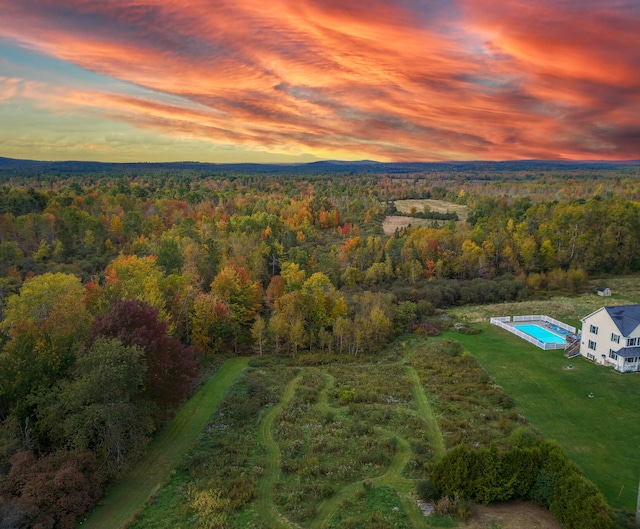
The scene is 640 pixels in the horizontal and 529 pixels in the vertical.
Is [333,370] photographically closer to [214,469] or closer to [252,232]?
[214,469]

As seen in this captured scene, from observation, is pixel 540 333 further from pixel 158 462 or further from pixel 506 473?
pixel 158 462

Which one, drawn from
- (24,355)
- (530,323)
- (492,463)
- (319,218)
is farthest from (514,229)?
(24,355)

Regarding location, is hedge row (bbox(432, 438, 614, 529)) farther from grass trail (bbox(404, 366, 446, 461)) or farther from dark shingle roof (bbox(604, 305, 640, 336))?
dark shingle roof (bbox(604, 305, 640, 336))

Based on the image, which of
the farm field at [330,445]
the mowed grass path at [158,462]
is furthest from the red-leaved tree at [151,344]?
the farm field at [330,445]

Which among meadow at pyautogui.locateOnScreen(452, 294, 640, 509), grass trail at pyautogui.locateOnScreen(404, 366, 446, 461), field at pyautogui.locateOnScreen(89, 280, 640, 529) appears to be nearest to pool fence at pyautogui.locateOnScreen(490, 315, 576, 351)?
meadow at pyautogui.locateOnScreen(452, 294, 640, 509)

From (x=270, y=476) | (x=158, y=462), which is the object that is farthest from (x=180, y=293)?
(x=270, y=476)
